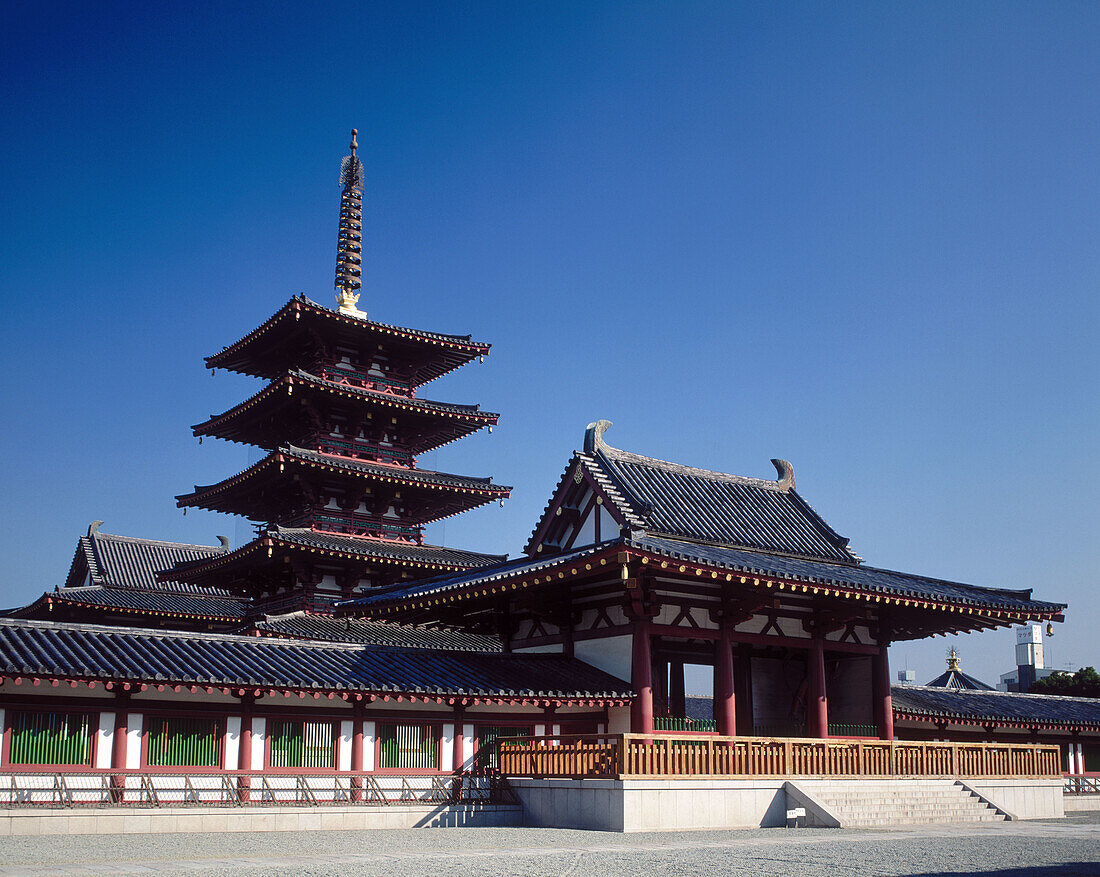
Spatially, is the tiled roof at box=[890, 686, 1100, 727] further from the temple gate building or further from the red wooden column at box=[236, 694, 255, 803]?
the red wooden column at box=[236, 694, 255, 803]

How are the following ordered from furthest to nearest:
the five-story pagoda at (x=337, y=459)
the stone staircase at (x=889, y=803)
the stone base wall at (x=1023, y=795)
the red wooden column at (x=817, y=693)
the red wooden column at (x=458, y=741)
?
the five-story pagoda at (x=337, y=459) < the red wooden column at (x=817, y=693) < the stone base wall at (x=1023, y=795) < the red wooden column at (x=458, y=741) < the stone staircase at (x=889, y=803)

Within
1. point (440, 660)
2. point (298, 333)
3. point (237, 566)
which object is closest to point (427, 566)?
point (237, 566)

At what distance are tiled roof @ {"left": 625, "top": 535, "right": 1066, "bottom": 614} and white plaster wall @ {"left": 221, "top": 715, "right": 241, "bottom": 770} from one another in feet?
27.8

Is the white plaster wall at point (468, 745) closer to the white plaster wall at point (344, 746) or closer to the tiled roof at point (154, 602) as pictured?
the white plaster wall at point (344, 746)

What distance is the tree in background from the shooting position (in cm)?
5666

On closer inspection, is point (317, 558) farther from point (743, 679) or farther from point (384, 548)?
point (743, 679)

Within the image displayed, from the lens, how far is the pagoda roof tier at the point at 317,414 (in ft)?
124

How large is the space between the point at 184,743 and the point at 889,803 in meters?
14.5

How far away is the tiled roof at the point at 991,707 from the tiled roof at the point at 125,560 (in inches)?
1012

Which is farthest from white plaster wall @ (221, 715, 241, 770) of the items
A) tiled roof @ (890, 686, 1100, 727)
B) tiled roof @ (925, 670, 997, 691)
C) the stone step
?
tiled roof @ (925, 670, 997, 691)

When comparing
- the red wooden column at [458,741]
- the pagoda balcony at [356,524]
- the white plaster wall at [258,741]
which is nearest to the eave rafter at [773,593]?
the red wooden column at [458,741]

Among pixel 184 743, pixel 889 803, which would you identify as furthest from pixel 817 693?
pixel 184 743

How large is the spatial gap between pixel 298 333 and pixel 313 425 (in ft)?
11.1

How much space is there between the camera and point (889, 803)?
23406 millimetres
